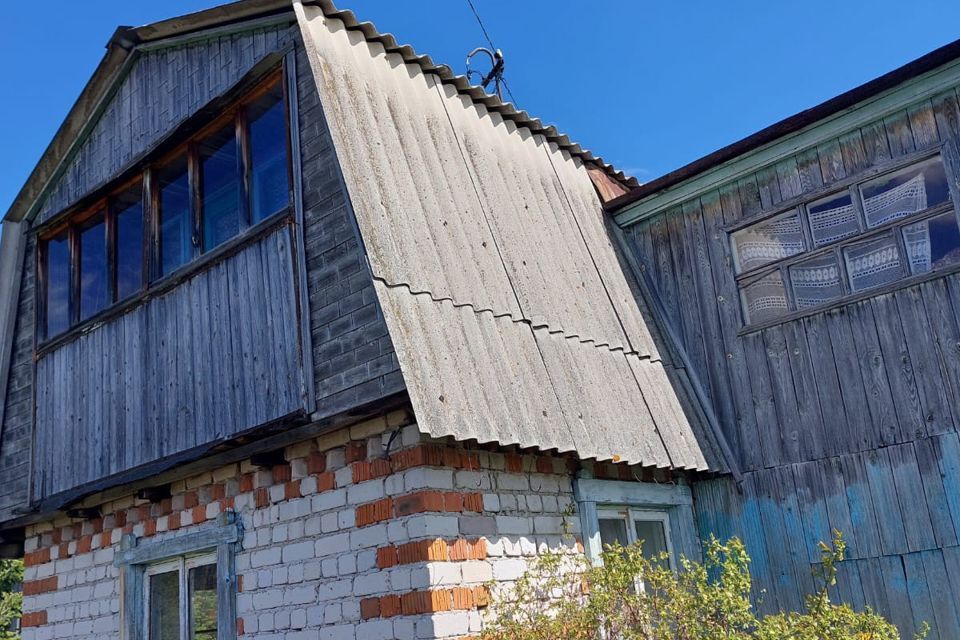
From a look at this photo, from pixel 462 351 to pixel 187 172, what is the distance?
11.1 feet

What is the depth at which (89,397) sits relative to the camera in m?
8.02

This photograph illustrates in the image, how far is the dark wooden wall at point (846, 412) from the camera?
21.7 ft

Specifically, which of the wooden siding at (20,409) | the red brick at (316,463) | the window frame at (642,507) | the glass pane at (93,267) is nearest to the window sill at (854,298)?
the window frame at (642,507)

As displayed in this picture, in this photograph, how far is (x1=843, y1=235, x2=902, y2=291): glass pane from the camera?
Answer: 7188mm

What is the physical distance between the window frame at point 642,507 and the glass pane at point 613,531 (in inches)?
2.3

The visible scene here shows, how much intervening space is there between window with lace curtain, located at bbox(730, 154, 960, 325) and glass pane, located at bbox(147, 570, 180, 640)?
5273 millimetres

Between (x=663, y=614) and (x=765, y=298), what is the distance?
347 centimetres

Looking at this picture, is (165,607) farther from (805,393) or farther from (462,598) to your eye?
(805,393)

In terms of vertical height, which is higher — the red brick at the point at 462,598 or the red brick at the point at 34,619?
the red brick at the point at 34,619

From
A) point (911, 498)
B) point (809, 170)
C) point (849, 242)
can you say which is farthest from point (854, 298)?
point (911, 498)

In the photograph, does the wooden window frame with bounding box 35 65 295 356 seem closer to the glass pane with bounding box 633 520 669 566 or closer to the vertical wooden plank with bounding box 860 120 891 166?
the glass pane with bounding box 633 520 669 566

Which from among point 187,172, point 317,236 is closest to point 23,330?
point 187,172

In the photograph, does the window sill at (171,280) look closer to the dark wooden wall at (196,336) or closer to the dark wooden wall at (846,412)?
the dark wooden wall at (196,336)

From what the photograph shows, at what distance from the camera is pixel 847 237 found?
7.50m
